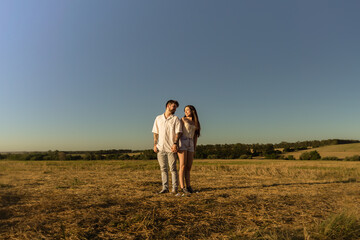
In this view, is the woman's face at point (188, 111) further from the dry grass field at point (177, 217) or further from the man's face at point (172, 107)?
the dry grass field at point (177, 217)

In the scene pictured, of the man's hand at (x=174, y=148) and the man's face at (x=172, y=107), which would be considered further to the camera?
the man's face at (x=172, y=107)

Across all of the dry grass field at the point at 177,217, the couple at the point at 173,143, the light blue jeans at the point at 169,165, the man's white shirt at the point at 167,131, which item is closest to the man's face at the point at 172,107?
the couple at the point at 173,143

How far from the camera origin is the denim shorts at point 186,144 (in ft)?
18.2

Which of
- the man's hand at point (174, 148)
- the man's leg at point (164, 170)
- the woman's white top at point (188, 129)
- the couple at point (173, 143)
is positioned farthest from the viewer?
the woman's white top at point (188, 129)

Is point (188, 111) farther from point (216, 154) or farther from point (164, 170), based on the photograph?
point (216, 154)

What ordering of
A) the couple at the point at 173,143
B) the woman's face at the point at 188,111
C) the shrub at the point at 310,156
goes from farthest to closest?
the shrub at the point at 310,156 → the woman's face at the point at 188,111 → the couple at the point at 173,143

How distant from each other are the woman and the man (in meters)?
0.19

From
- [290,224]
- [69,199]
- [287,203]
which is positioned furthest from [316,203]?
[69,199]

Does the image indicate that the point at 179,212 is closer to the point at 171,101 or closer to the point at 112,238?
the point at 112,238

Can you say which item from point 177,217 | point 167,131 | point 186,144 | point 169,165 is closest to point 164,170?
point 169,165

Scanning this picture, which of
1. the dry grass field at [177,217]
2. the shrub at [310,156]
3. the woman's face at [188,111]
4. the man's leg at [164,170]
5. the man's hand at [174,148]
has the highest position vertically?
the woman's face at [188,111]

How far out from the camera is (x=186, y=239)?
2604 millimetres

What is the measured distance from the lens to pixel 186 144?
18.5ft

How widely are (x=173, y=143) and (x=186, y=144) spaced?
0.36 metres
